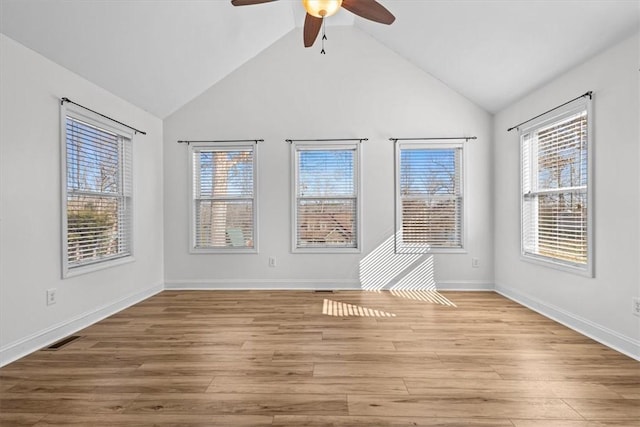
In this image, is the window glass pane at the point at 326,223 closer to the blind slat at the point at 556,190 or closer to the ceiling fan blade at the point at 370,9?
the blind slat at the point at 556,190

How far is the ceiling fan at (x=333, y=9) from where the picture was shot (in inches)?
90.4

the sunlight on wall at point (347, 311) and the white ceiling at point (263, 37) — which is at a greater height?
the white ceiling at point (263, 37)

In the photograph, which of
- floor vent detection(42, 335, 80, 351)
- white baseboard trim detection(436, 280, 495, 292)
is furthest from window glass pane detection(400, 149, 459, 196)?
floor vent detection(42, 335, 80, 351)

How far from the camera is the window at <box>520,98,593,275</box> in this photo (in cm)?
311

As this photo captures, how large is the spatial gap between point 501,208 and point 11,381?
17.3ft

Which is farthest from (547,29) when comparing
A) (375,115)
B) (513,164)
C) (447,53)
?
(375,115)

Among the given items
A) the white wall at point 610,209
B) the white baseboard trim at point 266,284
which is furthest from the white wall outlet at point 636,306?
the white baseboard trim at point 266,284

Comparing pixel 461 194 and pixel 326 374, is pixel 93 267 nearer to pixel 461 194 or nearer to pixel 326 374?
pixel 326 374

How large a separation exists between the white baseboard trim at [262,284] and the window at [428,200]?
1004mm

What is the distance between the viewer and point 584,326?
3057 millimetres

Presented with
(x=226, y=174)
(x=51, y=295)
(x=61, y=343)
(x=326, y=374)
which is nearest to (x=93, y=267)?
(x=51, y=295)

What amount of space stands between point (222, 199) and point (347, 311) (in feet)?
8.08

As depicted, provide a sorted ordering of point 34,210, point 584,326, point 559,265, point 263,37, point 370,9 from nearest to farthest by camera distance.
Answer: point 370,9, point 34,210, point 584,326, point 559,265, point 263,37

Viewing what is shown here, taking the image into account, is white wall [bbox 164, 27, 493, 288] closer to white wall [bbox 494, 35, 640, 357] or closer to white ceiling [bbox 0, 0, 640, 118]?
white ceiling [bbox 0, 0, 640, 118]
